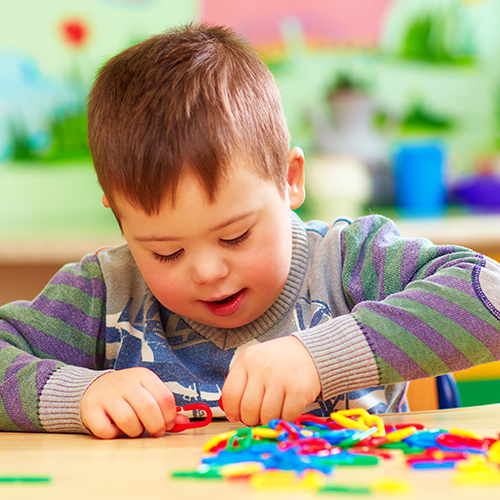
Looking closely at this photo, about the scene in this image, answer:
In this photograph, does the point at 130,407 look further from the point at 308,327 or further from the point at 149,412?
the point at 308,327

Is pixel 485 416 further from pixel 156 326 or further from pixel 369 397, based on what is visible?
pixel 156 326

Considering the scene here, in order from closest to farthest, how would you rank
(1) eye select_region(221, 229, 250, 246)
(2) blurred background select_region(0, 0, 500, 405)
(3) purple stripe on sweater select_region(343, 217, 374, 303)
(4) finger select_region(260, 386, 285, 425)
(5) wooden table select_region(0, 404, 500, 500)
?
(5) wooden table select_region(0, 404, 500, 500)
(4) finger select_region(260, 386, 285, 425)
(1) eye select_region(221, 229, 250, 246)
(3) purple stripe on sweater select_region(343, 217, 374, 303)
(2) blurred background select_region(0, 0, 500, 405)

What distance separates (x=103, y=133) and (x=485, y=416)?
511 mm

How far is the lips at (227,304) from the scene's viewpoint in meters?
0.74

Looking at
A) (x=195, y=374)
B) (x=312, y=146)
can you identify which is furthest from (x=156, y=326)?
(x=312, y=146)

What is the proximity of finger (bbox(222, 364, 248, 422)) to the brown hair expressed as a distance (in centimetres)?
18

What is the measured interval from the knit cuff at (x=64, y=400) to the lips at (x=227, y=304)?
14 cm

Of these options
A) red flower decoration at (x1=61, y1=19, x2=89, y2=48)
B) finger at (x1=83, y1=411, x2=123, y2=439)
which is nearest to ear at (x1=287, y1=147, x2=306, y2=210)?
finger at (x1=83, y1=411, x2=123, y2=439)

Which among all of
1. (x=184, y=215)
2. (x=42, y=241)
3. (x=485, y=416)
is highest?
(x=184, y=215)

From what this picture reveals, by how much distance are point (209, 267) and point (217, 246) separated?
0.08ft

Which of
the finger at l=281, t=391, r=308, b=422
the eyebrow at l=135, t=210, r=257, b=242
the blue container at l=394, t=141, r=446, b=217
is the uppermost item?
the eyebrow at l=135, t=210, r=257, b=242

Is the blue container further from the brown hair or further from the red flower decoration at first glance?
the brown hair

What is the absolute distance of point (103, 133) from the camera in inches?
28.8

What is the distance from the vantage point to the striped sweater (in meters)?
0.62
